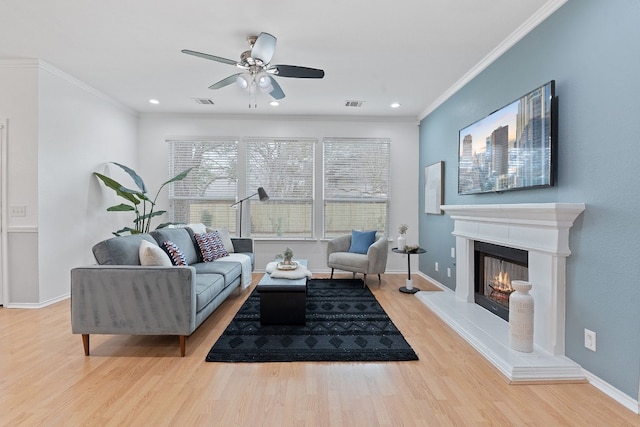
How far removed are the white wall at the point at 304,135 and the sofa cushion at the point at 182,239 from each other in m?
1.59

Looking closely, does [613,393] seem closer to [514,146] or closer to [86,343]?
[514,146]

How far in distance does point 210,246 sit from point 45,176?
1991 millimetres

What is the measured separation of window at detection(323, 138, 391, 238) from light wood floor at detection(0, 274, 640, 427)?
3.02 metres

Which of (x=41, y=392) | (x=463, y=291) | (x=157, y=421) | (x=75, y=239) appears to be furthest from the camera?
(x=75, y=239)

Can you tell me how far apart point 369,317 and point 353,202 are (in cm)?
260

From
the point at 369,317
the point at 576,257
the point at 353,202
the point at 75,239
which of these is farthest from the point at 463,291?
the point at 75,239

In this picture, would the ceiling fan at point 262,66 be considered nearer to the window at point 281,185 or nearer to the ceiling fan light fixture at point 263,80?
the ceiling fan light fixture at point 263,80

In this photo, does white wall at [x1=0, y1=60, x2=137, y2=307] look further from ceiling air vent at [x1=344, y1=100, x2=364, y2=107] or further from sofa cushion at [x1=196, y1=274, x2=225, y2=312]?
ceiling air vent at [x1=344, y1=100, x2=364, y2=107]

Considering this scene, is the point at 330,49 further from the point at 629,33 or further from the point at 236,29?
the point at 629,33

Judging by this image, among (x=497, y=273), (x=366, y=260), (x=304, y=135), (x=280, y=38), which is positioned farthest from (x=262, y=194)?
(x=497, y=273)

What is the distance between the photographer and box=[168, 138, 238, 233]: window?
5594 mm

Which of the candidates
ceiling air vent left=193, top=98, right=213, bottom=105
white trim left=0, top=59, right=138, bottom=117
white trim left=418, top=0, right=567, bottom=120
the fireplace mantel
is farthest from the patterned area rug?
white trim left=0, top=59, right=138, bottom=117

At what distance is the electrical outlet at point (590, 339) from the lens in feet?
6.86

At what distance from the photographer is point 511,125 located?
2.81 metres
